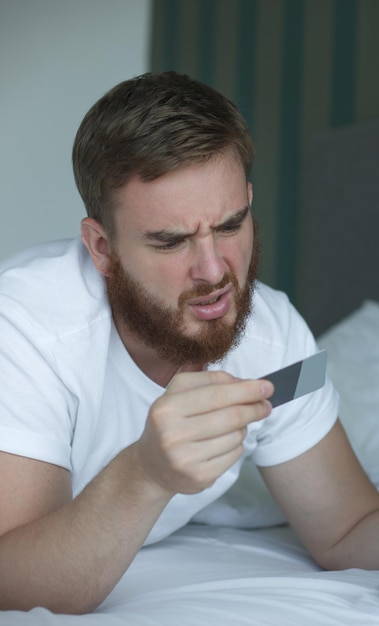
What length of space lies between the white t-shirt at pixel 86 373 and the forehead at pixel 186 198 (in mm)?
145

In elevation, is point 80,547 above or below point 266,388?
below

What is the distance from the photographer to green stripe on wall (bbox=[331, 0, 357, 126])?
2732mm

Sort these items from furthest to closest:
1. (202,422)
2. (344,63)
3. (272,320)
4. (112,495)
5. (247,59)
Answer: (247,59) → (344,63) → (272,320) → (112,495) → (202,422)

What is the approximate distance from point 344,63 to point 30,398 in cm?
196

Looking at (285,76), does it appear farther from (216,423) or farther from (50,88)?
(216,423)

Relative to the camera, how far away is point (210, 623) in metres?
0.93

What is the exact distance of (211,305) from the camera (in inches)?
45.6

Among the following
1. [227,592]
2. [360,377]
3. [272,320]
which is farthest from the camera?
[360,377]

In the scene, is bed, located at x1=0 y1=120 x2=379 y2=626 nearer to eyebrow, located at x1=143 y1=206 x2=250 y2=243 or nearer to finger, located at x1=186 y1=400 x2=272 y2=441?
finger, located at x1=186 y1=400 x2=272 y2=441

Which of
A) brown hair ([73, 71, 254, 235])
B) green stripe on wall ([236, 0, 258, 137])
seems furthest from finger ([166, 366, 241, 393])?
green stripe on wall ([236, 0, 258, 137])

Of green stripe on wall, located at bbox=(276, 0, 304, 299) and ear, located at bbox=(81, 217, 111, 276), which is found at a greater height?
ear, located at bbox=(81, 217, 111, 276)

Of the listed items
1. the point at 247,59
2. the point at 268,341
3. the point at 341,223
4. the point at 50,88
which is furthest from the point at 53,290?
the point at 50,88

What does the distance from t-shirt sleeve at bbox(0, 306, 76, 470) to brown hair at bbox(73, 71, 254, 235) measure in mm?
203

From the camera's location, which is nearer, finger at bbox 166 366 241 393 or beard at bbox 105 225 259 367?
finger at bbox 166 366 241 393
